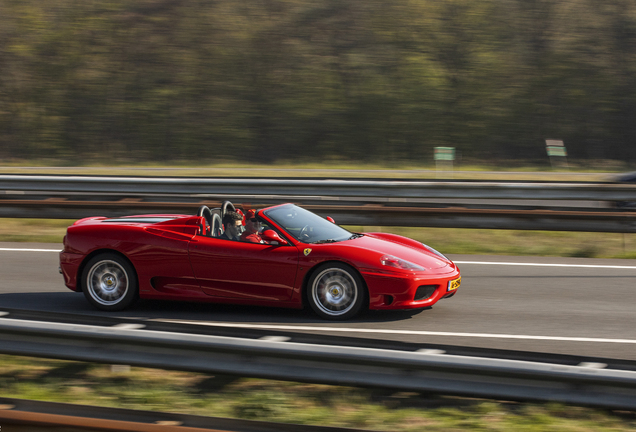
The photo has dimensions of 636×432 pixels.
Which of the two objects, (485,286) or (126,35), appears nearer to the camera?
(485,286)

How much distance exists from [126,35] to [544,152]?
876 inches

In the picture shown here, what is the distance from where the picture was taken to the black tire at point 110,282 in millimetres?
6781

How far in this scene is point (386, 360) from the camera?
3.84 meters

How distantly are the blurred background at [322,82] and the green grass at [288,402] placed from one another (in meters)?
25.0

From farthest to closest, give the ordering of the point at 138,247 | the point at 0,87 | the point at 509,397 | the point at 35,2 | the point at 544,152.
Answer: the point at 35,2 → the point at 0,87 → the point at 544,152 → the point at 138,247 → the point at 509,397

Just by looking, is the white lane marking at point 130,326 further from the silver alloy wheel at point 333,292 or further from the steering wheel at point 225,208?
the steering wheel at point 225,208

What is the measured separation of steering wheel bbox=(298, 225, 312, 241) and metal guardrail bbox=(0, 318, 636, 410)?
8.70ft

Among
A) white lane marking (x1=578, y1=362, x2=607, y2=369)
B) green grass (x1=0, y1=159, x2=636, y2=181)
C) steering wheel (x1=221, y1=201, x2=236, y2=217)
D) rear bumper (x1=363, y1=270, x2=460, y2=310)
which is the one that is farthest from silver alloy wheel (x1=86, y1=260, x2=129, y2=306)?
green grass (x1=0, y1=159, x2=636, y2=181)

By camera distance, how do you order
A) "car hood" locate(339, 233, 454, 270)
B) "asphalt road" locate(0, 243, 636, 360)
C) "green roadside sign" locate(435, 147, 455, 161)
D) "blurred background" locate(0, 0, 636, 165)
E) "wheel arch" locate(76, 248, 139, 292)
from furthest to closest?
"blurred background" locate(0, 0, 636, 165) → "green roadside sign" locate(435, 147, 455, 161) → "wheel arch" locate(76, 248, 139, 292) → "car hood" locate(339, 233, 454, 270) → "asphalt road" locate(0, 243, 636, 360)

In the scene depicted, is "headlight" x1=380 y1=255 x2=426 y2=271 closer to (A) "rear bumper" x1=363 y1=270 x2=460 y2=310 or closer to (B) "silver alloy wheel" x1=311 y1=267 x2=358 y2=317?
(A) "rear bumper" x1=363 y1=270 x2=460 y2=310

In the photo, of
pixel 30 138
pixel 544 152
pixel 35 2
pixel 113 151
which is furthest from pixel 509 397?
pixel 35 2

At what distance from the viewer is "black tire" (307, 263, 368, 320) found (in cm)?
640

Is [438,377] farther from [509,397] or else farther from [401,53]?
[401,53]

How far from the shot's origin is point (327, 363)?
3943 mm
